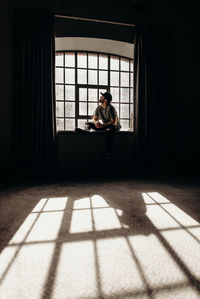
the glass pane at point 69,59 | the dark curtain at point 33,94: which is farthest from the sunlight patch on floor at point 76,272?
the glass pane at point 69,59

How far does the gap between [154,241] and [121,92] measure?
349cm

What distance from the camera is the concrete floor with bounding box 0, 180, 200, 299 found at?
0.82 metres

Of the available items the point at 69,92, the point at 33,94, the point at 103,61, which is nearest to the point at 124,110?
the point at 103,61

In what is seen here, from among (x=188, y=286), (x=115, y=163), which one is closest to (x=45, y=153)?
(x=115, y=163)

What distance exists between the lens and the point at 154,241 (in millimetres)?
1199

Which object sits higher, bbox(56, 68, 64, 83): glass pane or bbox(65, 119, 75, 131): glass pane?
bbox(56, 68, 64, 83): glass pane

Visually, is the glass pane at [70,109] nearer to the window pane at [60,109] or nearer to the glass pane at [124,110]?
the window pane at [60,109]

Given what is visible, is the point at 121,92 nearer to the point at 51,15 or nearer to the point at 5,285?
the point at 51,15

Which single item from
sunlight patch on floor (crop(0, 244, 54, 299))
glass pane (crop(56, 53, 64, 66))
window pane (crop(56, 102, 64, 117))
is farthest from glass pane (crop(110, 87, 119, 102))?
sunlight patch on floor (crop(0, 244, 54, 299))

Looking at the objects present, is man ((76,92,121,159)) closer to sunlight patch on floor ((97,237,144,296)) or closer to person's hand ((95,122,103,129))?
person's hand ((95,122,103,129))

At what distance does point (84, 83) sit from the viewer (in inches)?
158

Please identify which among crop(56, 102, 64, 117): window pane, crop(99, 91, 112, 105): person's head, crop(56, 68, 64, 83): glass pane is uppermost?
crop(56, 68, 64, 83): glass pane

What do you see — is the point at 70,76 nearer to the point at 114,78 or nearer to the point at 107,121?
the point at 114,78

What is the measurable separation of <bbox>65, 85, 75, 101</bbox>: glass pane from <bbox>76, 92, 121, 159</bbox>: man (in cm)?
76
